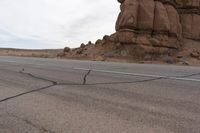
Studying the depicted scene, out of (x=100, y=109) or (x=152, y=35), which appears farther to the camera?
(x=152, y=35)

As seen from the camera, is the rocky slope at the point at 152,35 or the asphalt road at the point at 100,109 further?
the rocky slope at the point at 152,35

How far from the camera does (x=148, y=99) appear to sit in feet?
21.1

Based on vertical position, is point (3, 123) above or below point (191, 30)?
below

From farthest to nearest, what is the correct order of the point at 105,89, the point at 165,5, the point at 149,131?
the point at 165,5 → the point at 105,89 → the point at 149,131

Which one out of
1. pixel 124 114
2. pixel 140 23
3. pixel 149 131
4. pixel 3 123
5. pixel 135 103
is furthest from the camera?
pixel 140 23

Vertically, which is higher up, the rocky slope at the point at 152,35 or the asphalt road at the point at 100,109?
the rocky slope at the point at 152,35

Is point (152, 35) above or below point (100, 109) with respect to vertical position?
above

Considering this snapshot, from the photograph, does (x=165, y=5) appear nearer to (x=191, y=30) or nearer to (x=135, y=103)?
(x=191, y=30)

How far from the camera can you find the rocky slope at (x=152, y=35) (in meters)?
31.8

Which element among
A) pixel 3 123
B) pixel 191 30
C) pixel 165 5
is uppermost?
pixel 165 5

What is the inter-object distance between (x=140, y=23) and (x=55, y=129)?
29.9 meters

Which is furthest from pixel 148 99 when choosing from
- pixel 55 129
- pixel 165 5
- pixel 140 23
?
pixel 165 5

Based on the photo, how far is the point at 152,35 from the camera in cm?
3319

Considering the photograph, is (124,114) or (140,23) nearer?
(124,114)
